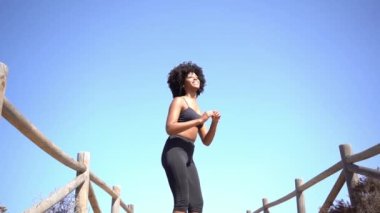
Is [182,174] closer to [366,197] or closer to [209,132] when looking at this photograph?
[209,132]

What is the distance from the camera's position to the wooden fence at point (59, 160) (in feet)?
7.08

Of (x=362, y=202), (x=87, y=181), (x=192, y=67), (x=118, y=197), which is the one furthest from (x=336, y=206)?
(x=118, y=197)

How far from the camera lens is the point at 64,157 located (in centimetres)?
379

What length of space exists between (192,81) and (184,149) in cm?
93

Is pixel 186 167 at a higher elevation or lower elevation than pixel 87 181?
lower

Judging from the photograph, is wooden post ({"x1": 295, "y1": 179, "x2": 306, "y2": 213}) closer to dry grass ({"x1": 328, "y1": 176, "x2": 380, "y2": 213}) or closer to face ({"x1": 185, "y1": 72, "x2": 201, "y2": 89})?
dry grass ({"x1": 328, "y1": 176, "x2": 380, "y2": 213})

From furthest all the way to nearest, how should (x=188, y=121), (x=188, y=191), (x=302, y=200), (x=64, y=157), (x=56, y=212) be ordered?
1. (x=302, y=200)
2. (x=56, y=212)
3. (x=64, y=157)
4. (x=188, y=121)
5. (x=188, y=191)

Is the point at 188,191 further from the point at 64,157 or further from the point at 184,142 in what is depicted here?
the point at 64,157

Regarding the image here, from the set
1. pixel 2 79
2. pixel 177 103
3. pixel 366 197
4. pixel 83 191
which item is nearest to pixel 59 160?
pixel 83 191

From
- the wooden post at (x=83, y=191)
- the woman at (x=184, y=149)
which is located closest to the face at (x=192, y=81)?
the woman at (x=184, y=149)

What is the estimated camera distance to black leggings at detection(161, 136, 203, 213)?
2.63 meters

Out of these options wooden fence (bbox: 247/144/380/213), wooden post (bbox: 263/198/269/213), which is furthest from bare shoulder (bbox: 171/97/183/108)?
wooden post (bbox: 263/198/269/213)

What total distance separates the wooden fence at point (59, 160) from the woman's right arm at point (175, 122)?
1117 mm

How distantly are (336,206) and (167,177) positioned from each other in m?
3.14
